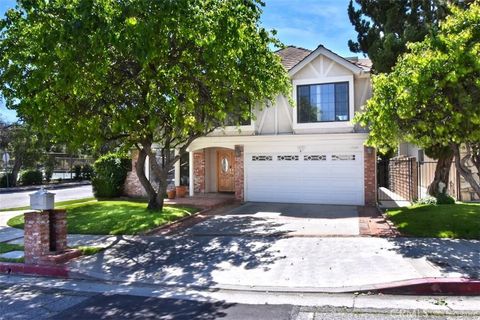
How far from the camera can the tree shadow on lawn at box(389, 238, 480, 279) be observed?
7949mm

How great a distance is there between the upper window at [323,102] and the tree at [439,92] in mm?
6883

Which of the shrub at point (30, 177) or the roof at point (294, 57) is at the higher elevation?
the roof at point (294, 57)

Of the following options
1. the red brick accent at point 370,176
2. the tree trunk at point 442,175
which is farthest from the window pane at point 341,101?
the tree trunk at point 442,175

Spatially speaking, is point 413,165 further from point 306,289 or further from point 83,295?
point 83,295

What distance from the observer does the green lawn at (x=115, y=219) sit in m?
13.1

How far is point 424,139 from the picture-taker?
11664 mm

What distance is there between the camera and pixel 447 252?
9.16 metres

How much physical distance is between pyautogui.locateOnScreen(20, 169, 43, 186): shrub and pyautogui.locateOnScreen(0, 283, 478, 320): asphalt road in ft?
110

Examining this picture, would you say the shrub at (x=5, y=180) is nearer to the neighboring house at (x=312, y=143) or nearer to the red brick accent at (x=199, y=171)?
the red brick accent at (x=199, y=171)

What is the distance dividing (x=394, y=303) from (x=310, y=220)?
7.67 m

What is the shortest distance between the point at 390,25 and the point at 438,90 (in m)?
7.75

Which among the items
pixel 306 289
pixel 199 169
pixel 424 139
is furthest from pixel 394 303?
pixel 199 169

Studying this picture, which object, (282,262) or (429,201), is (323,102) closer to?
(429,201)

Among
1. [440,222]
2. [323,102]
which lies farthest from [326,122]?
[440,222]
